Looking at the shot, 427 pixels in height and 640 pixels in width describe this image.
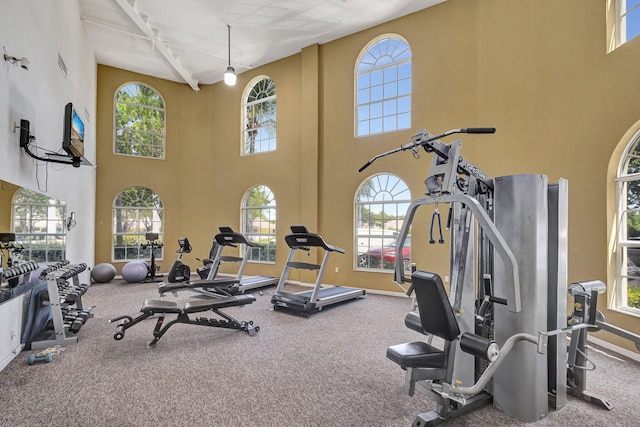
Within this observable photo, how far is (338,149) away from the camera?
7.05 m

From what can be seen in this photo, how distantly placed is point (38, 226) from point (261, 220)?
4.78 m

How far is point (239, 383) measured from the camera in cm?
278

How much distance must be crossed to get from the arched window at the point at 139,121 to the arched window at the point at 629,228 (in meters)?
9.23

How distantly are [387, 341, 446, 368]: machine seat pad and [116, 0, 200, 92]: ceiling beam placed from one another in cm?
701

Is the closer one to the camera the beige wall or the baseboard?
the baseboard

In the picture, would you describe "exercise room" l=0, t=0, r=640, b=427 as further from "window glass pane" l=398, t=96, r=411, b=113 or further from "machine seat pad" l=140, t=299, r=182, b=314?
"machine seat pad" l=140, t=299, r=182, b=314

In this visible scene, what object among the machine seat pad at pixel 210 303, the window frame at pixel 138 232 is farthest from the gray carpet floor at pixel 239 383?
A: the window frame at pixel 138 232

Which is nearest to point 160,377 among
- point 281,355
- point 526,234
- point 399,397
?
point 281,355

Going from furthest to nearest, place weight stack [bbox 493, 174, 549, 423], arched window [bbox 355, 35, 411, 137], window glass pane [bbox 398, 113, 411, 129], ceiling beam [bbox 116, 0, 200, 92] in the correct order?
arched window [bbox 355, 35, 411, 137] → window glass pane [bbox 398, 113, 411, 129] → ceiling beam [bbox 116, 0, 200, 92] → weight stack [bbox 493, 174, 549, 423]

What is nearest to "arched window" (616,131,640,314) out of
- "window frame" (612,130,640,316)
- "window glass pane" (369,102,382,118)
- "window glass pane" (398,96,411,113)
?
"window frame" (612,130,640,316)

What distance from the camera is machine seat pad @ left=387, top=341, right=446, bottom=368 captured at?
207cm

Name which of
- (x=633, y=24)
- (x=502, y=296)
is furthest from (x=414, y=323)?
(x=633, y=24)

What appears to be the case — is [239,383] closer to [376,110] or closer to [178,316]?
[178,316]

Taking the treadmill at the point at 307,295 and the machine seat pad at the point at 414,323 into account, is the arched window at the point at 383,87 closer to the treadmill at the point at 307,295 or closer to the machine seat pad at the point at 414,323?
the treadmill at the point at 307,295
